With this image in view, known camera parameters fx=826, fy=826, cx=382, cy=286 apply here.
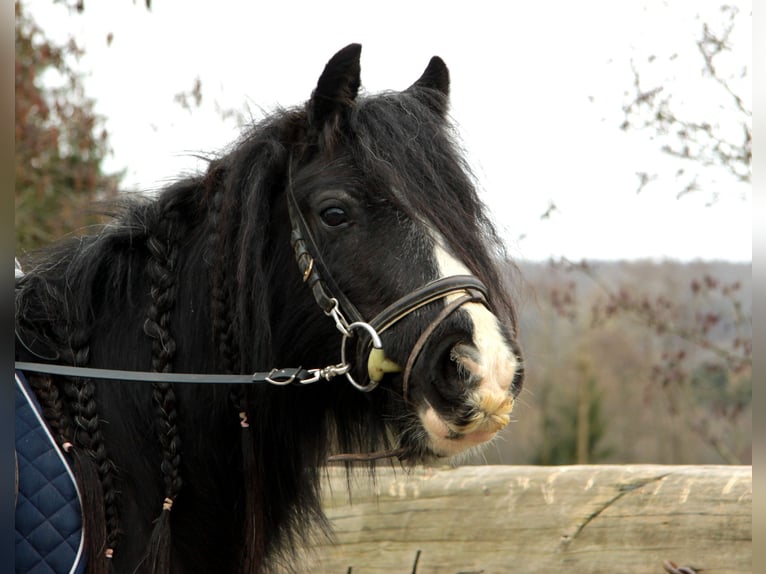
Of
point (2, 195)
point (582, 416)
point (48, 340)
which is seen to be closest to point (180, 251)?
point (48, 340)

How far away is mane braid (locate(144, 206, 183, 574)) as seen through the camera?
2.43m

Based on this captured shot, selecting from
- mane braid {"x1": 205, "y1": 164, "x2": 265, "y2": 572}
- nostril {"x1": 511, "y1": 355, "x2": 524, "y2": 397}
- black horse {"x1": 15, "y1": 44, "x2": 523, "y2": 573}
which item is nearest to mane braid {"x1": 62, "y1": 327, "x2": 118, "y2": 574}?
black horse {"x1": 15, "y1": 44, "x2": 523, "y2": 573}

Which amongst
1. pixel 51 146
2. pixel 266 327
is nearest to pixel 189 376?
pixel 266 327

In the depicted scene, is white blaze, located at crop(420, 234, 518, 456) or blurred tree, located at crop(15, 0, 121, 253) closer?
white blaze, located at crop(420, 234, 518, 456)

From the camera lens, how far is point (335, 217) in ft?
8.35

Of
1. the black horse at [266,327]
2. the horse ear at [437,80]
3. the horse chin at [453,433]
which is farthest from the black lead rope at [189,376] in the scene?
the horse ear at [437,80]

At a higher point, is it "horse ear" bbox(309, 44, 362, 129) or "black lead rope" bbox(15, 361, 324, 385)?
"horse ear" bbox(309, 44, 362, 129)

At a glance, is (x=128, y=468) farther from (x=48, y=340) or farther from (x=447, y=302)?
(x=447, y=302)

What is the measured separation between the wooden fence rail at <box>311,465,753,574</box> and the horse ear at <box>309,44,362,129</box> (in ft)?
4.13

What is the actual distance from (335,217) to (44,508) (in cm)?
119

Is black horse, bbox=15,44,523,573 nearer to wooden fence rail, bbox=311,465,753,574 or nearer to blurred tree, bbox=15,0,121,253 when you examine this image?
wooden fence rail, bbox=311,465,753,574

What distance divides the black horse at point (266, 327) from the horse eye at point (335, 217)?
1cm

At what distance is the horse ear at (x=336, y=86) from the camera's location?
8.68ft

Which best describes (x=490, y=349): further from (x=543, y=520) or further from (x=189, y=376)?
(x=543, y=520)
